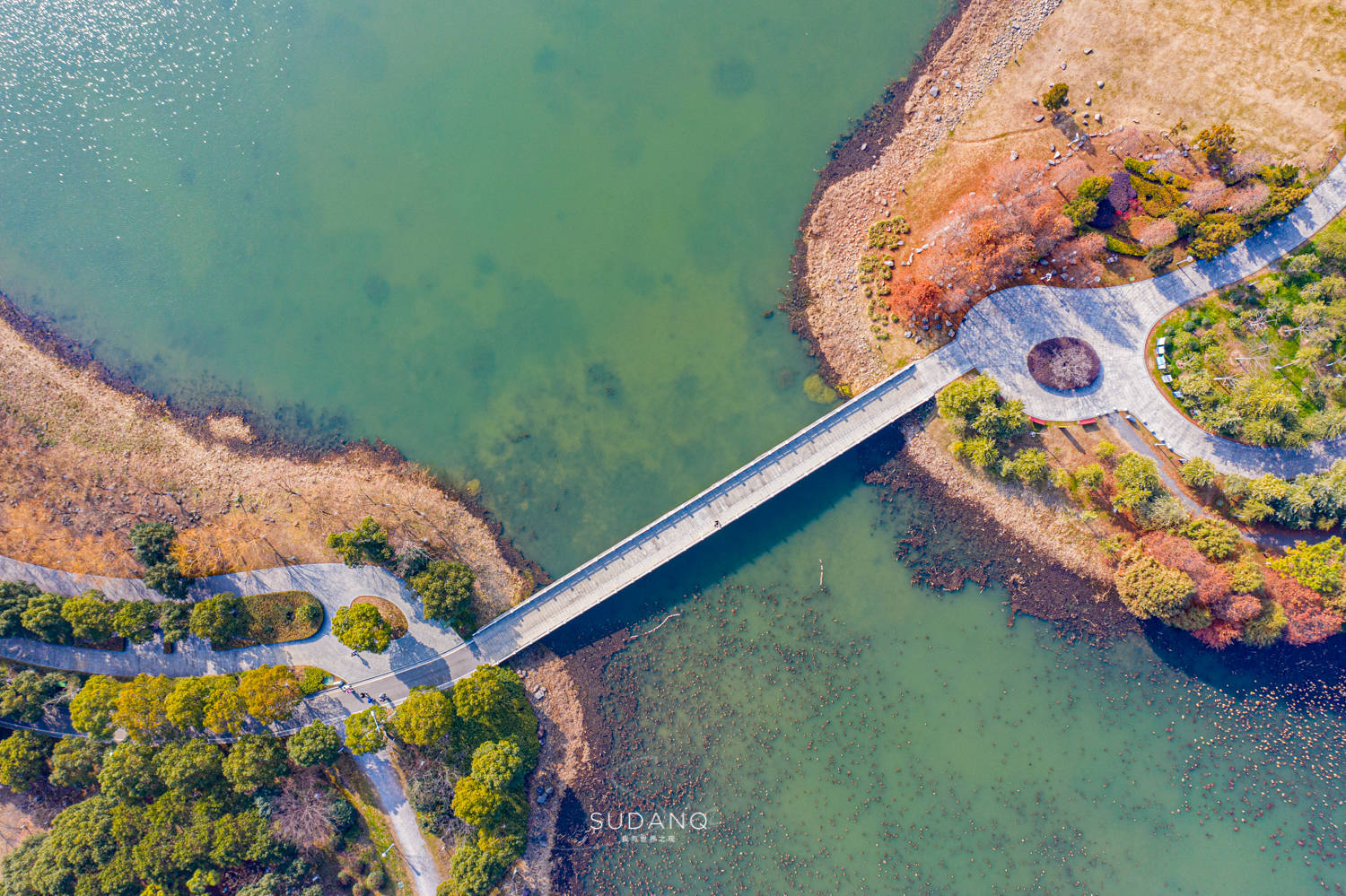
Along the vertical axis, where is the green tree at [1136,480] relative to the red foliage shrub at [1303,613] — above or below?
above

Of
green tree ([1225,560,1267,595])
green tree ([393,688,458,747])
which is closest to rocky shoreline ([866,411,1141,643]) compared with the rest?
green tree ([1225,560,1267,595])

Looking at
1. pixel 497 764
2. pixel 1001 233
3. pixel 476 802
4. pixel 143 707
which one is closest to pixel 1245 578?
pixel 1001 233

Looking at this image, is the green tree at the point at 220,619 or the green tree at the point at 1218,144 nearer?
the green tree at the point at 1218,144

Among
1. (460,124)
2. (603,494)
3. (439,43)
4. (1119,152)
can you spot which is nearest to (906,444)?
(603,494)

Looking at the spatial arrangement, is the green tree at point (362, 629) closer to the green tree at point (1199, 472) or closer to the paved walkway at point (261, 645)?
the paved walkway at point (261, 645)

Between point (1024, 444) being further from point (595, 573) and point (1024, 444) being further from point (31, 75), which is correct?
point (31, 75)

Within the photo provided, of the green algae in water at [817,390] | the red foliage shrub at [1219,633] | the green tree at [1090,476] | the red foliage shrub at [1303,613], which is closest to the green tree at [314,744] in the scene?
the green algae in water at [817,390]

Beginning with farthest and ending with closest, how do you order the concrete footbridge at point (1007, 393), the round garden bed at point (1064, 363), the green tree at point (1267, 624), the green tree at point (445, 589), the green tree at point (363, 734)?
1. the round garden bed at point (1064, 363)
2. the concrete footbridge at point (1007, 393)
3. the green tree at point (445, 589)
4. the green tree at point (1267, 624)
5. the green tree at point (363, 734)
